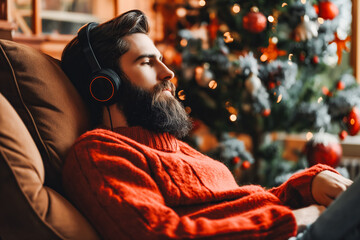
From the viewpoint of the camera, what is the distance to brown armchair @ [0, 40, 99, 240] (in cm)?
75

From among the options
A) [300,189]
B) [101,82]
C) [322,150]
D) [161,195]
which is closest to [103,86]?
[101,82]

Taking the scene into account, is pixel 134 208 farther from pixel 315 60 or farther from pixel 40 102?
pixel 315 60

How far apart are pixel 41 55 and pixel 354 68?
2.43 m

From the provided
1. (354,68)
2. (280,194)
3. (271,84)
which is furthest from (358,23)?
(280,194)

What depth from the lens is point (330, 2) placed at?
7.06 feet

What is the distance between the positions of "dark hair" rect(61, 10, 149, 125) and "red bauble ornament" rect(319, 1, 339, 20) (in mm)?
1356

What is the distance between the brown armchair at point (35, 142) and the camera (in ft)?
2.46

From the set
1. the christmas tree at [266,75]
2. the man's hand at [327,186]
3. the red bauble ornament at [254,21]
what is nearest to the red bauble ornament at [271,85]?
the christmas tree at [266,75]

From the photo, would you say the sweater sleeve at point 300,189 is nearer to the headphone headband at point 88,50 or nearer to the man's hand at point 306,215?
the man's hand at point 306,215

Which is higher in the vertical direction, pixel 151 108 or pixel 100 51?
pixel 100 51

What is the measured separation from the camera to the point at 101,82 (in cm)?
104

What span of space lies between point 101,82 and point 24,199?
1.30 ft

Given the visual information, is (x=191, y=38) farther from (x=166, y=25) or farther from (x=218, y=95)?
(x=166, y=25)

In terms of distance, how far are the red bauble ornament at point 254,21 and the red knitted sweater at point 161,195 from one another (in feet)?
3.87
